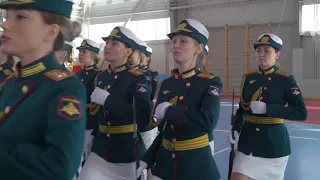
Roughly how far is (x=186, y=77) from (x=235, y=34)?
1300 cm

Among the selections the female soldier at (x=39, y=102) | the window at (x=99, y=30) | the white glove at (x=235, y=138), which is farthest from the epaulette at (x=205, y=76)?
the window at (x=99, y=30)

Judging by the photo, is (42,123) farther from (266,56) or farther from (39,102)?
(266,56)

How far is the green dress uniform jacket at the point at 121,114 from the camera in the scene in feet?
10.8

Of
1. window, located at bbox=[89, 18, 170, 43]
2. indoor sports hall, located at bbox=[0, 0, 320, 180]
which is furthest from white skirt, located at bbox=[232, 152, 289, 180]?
window, located at bbox=[89, 18, 170, 43]

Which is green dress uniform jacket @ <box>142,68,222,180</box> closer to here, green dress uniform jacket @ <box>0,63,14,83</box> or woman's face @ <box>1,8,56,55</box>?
woman's face @ <box>1,8,56,55</box>

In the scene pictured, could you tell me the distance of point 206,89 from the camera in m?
2.72

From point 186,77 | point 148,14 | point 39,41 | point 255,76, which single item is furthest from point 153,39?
point 39,41

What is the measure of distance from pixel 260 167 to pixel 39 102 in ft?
9.22

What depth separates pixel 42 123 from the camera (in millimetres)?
1367

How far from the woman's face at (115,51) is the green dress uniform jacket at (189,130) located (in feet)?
2.89

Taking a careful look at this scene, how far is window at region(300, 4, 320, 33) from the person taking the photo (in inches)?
525

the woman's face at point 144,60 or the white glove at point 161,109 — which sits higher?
the woman's face at point 144,60

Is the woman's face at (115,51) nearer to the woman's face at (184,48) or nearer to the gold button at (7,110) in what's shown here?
the woman's face at (184,48)

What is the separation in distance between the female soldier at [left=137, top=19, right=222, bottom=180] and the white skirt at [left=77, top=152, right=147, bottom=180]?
0.57 meters
